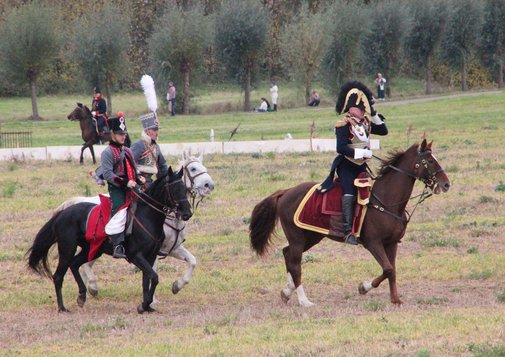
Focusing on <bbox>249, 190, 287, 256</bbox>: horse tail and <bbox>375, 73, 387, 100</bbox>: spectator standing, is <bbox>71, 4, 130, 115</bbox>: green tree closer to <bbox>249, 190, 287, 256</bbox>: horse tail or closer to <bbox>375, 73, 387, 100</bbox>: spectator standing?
<bbox>375, 73, 387, 100</bbox>: spectator standing

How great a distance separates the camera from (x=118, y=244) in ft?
42.9

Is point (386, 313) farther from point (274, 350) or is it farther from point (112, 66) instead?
point (112, 66)

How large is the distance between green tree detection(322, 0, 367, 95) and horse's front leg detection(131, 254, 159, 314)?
49.3 meters

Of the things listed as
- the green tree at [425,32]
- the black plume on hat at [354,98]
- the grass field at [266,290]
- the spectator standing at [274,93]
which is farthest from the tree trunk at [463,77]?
the black plume on hat at [354,98]

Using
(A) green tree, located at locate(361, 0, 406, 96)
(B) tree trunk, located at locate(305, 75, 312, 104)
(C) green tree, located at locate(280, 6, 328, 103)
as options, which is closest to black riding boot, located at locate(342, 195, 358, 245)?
(C) green tree, located at locate(280, 6, 328, 103)

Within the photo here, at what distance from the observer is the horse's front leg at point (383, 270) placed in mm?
12805

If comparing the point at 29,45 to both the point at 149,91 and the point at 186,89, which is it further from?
the point at 149,91

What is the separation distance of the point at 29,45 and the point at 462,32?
26362mm

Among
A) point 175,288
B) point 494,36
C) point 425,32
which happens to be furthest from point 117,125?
point 494,36

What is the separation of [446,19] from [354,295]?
52.4 m

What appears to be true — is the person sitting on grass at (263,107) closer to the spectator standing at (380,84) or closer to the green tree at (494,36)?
the spectator standing at (380,84)

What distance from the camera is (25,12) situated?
59.2 metres

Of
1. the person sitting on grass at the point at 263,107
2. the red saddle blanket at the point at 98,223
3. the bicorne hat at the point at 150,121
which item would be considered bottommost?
the person sitting on grass at the point at 263,107

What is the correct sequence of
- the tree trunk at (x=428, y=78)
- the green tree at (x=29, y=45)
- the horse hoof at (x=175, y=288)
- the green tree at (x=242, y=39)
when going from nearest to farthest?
the horse hoof at (x=175, y=288), the green tree at (x=29, y=45), the green tree at (x=242, y=39), the tree trunk at (x=428, y=78)
